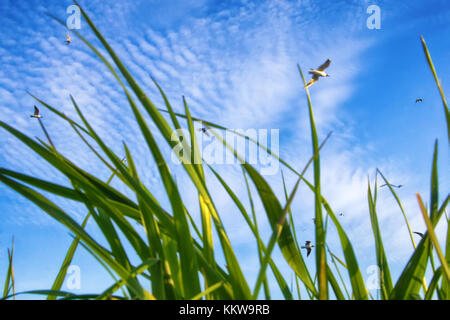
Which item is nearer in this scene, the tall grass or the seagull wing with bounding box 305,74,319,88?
the tall grass

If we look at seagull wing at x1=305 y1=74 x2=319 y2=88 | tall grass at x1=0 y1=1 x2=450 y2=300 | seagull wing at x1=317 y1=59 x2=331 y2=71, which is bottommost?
tall grass at x1=0 y1=1 x2=450 y2=300

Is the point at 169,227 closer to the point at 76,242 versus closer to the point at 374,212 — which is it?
the point at 76,242

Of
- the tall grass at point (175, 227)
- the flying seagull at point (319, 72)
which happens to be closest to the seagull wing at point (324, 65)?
the flying seagull at point (319, 72)

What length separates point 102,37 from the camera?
605mm

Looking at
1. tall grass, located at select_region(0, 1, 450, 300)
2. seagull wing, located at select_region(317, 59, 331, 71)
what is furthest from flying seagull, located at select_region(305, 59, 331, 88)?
tall grass, located at select_region(0, 1, 450, 300)

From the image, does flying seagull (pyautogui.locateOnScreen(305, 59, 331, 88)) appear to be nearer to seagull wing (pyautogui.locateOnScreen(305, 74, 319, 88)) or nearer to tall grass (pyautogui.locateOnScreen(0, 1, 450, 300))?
seagull wing (pyautogui.locateOnScreen(305, 74, 319, 88))

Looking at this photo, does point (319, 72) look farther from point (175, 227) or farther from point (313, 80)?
point (175, 227)

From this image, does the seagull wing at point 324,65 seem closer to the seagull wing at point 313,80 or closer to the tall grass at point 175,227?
the seagull wing at point 313,80

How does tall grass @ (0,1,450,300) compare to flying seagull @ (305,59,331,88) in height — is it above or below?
below

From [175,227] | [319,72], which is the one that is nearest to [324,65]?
[319,72]

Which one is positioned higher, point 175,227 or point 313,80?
point 313,80

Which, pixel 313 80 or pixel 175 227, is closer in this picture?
pixel 175 227
